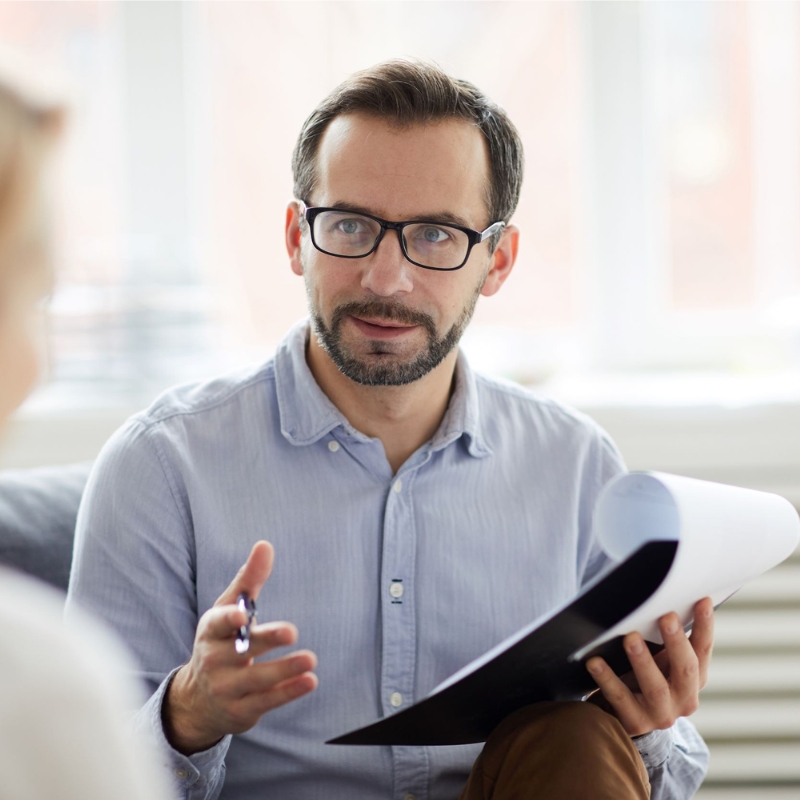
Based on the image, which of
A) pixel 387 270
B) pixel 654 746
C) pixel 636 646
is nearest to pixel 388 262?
Answer: pixel 387 270

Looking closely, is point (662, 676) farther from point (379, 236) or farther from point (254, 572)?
point (379, 236)

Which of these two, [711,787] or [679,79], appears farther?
[679,79]

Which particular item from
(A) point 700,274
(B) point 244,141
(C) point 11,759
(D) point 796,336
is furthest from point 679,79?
(C) point 11,759

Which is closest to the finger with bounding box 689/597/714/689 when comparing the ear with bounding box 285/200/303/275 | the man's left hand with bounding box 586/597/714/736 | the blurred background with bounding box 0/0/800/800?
the man's left hand with bounding box 586/597/714/736

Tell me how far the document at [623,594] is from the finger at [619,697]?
1cm

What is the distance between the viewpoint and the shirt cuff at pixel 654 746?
3.92ft

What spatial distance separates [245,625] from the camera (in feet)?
2.80

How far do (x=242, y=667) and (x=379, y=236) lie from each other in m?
0.61

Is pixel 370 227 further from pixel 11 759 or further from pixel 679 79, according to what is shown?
pixel 679 79

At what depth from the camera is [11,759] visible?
18.2 inches

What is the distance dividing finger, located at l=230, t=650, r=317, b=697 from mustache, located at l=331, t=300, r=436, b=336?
54cm

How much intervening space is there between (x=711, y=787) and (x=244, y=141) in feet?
5.42

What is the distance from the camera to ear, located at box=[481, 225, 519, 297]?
4.87ft

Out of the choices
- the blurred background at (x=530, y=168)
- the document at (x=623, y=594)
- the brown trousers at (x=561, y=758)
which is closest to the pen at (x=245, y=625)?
the document at (x=623, y=594)
